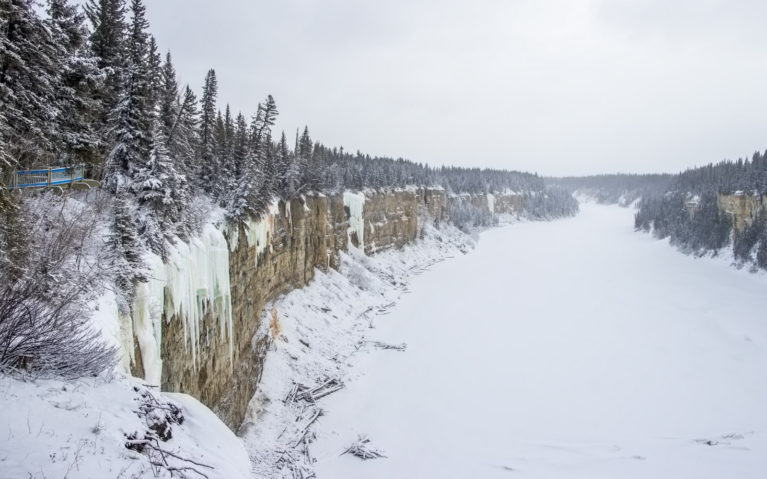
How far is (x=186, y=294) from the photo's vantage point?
13.5 m

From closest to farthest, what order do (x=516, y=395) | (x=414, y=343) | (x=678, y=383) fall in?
(x=516, y=395) → (x=678, y=383) → (x=414, y=343)

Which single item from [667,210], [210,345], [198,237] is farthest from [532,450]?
[667,210]

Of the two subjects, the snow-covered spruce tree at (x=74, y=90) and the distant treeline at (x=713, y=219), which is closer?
the snow-covered spruce tree at (x=74, y=90)

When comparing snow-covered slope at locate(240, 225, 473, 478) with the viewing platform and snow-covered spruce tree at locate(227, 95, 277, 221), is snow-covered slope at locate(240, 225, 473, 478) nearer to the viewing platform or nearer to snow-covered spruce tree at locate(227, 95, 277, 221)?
snow-covered spruce tree at locate(227, 95, 277, 221)

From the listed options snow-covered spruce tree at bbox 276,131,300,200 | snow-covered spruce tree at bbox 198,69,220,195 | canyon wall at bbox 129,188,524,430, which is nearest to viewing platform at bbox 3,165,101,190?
canyon wall at bbox 129,188,524,430

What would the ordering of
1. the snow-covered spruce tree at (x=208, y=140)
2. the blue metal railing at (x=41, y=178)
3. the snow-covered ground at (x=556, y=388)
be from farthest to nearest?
the snow-covered spruce tree at (x=208, y=140) < the snow-covered ground at (x=556, y=388) < the blue metal railing at (x=41, y=178)

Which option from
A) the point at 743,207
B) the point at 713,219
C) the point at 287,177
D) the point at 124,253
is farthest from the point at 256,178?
the point at 713,219

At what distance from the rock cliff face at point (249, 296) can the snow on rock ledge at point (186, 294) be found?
204 mm

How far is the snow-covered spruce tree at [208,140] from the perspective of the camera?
25547mm

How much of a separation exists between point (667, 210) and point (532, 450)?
102793 mm

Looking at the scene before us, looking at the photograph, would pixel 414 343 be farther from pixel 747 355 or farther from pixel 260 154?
pixel 747 355

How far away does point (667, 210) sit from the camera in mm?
97750

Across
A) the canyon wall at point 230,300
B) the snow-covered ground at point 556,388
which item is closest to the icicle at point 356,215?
the canyon wall at point 230,300

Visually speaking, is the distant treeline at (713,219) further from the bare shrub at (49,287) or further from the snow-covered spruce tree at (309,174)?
the bare shrub at (49,287)
